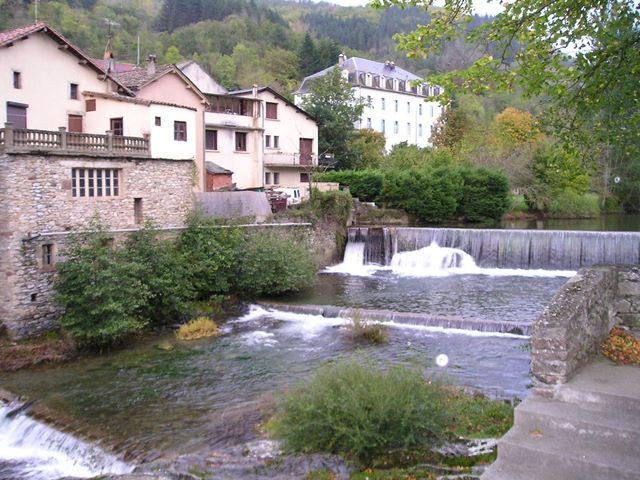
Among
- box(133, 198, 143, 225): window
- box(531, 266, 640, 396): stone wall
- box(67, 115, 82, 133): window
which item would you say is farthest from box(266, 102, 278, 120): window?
box(531, 266, 640, 396): stone wall

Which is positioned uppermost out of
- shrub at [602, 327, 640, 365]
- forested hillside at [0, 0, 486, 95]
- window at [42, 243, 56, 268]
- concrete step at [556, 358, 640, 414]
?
forested hillside at [0, 0, 486, 95]

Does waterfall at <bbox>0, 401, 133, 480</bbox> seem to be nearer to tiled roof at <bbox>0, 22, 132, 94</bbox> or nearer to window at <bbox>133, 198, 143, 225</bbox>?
window at <bbox>133, 198, 143, 225</bbox>

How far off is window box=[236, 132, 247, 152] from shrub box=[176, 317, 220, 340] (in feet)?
81.6

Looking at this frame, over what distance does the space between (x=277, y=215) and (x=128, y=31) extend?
8136 cm

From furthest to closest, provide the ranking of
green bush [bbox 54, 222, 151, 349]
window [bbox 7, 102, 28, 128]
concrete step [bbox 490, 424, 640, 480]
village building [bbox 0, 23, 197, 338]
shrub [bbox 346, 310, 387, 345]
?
1. window [bbox 7, 102, 28, 128]
2. village building [bbox 0, 23, 197, 338]
3. green bush [bbox 54, 222, 151, 349]
4. shrub [bbox 346, 310, 387, 345]
5. concrete step [bbox 490, 424, 640, 480]

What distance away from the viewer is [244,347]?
17484mm

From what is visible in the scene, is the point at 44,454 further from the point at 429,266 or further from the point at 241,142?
the point at 241,142

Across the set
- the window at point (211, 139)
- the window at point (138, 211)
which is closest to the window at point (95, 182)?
the window at point (138, 211)

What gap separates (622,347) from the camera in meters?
8.83

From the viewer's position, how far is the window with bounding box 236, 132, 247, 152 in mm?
42656

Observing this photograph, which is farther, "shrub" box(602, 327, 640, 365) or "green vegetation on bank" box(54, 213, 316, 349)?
"green vegetation on bank" box(54, 213, 316, 349)

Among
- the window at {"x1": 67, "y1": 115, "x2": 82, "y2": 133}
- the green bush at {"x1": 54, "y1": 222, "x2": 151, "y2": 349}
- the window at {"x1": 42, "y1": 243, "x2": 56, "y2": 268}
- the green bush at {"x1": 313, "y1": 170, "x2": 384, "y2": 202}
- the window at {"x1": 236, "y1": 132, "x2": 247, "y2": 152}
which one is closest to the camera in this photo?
the green bush at {"x1": 54, "y1": 222, "x2": 151, "y2": 349}

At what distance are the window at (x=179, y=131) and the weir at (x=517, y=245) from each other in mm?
10025

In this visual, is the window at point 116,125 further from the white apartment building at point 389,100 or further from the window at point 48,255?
the white apartment building at point 389,100
